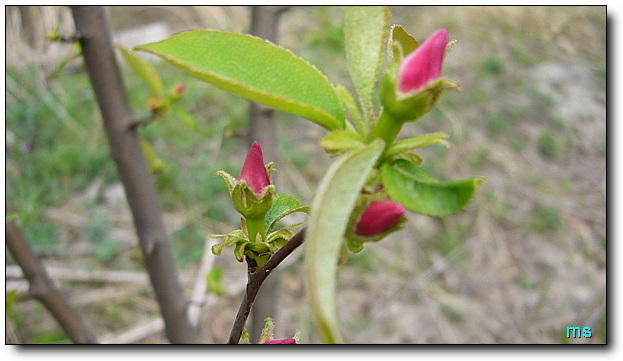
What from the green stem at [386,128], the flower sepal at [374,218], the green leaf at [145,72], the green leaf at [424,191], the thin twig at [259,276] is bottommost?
the thin twig at [259,276]

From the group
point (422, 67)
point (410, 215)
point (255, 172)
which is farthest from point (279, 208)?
point (410, 215)

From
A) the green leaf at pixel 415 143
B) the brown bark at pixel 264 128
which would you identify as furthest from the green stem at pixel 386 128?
the brown bark at pixel 264 128

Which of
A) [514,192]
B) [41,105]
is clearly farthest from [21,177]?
[514,192]

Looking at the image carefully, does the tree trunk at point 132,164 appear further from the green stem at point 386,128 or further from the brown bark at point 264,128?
the green stem at point 386,128

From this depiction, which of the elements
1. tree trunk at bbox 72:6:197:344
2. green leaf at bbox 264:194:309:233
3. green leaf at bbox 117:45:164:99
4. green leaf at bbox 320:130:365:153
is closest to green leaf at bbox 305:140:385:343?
green leaf at bbox 320:130:365:153

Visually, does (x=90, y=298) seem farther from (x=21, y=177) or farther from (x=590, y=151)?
(x=590, y=151)

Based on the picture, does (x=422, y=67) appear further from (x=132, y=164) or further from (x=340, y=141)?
(x=132, y=164)

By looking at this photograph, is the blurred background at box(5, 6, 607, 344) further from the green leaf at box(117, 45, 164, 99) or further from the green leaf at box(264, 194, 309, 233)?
the green leaf at box(264, 194, 309, 233)
